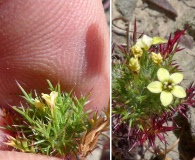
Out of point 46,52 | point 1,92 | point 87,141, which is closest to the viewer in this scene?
point 87,141

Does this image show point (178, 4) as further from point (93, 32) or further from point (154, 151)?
point (154, 151)

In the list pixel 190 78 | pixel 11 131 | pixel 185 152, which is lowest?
pixel 185 152

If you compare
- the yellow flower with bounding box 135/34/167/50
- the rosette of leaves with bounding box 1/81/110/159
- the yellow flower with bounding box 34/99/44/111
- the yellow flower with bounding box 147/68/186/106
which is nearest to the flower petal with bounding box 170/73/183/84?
the yellow flower with bounding box 147/68/186/106

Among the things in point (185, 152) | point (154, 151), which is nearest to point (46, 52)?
point (154, 151)

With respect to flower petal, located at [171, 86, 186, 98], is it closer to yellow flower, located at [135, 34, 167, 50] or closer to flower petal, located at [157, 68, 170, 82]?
flower petal, located at [157, 68, 170, 82]

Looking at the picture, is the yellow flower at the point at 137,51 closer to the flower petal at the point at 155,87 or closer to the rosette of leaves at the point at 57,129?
the flower petal at the point at 155,87

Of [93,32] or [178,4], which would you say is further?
[178,4]

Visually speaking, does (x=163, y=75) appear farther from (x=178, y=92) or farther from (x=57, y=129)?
(x=57, y=129)
